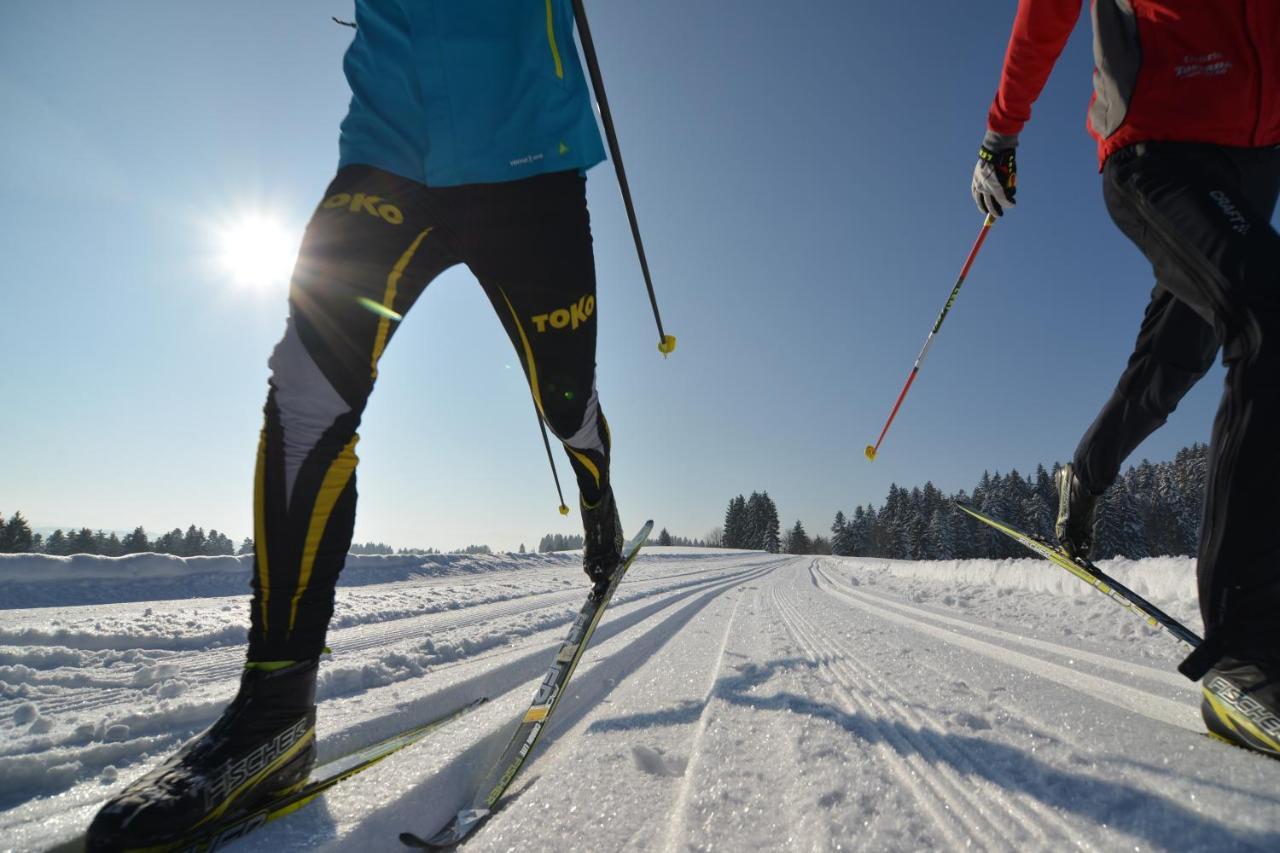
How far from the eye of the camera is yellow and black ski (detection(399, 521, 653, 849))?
2.81 feet

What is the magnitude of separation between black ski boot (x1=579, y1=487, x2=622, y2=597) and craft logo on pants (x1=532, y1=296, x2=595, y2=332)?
0.76 metres

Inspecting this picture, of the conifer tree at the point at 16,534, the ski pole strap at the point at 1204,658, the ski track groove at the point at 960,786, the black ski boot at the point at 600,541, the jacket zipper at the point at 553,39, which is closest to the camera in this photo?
the ski track groove at the point at 960,786

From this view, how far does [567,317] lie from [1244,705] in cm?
176

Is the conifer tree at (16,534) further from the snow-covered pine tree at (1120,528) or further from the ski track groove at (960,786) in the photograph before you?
the snow-covered pine tree at (1120,528)

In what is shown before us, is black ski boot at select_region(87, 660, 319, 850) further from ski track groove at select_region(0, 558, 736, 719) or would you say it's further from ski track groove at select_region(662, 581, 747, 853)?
ski track groove at select_region(0, 558, 736, 719)

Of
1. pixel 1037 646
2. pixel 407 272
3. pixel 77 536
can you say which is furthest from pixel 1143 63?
pixel 77 536

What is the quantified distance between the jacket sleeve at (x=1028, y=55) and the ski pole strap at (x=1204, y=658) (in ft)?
5.81

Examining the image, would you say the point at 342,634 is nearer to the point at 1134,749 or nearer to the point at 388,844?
the point at 388,844

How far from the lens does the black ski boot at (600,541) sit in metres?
2.17

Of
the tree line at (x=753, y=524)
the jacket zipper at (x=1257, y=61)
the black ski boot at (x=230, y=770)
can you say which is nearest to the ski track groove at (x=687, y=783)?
the black ski boot at (x=230, y=770)

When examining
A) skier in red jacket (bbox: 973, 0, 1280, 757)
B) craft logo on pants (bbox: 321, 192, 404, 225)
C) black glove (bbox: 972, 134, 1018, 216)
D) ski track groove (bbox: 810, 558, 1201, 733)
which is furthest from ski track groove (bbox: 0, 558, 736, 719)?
black glove (bbox: 972, 134, 1018, 216)

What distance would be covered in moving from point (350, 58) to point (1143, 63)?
2.18m

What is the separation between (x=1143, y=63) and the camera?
4.69ft

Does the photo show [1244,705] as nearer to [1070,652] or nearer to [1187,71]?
[1070,652]
